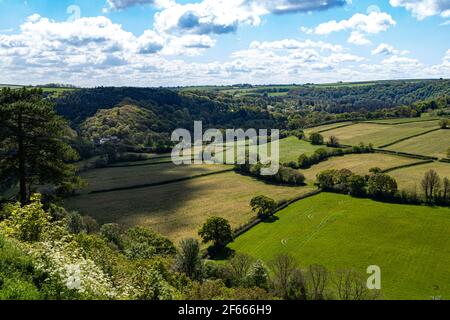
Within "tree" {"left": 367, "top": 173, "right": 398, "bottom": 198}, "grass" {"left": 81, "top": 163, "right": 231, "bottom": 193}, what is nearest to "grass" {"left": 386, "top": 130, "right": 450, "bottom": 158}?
"tree" {"left": 367, "top": 173, "right": 398, "bottom": 198}

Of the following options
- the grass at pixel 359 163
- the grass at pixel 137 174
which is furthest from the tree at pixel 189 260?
the grass at pixel 359 163

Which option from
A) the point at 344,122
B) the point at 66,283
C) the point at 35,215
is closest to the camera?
the point at 66,283

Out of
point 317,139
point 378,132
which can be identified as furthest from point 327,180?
point 378,132

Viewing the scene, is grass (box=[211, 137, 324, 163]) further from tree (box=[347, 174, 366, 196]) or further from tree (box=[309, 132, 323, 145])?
tree (box=[347, 174, 366, 196])

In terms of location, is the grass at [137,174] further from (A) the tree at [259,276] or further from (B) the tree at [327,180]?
(A) the tree at [259,276]
